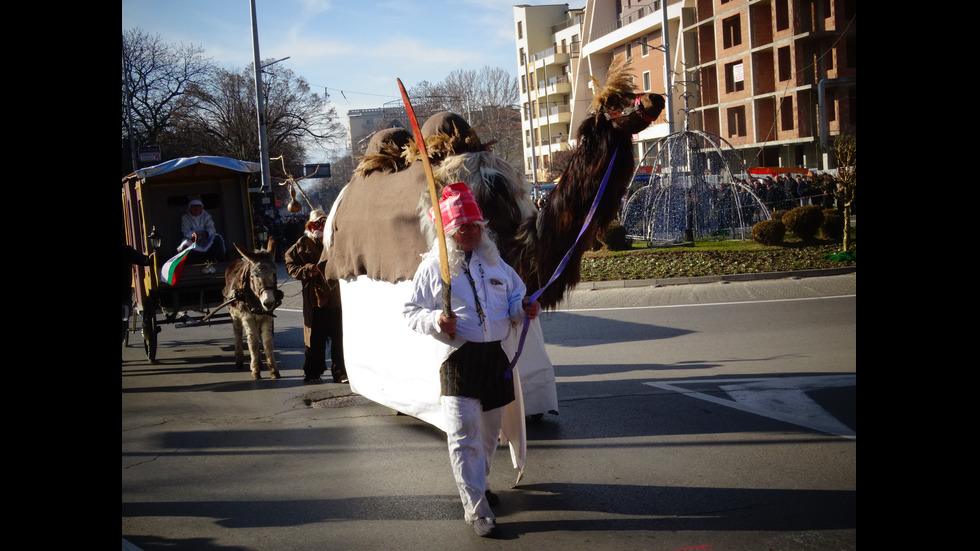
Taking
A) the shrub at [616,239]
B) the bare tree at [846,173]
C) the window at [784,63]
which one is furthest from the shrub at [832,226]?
the window at [784,63]

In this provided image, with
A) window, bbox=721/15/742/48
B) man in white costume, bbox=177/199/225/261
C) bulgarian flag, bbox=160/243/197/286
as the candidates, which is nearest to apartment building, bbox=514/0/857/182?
window, bbox=721/15/742/48

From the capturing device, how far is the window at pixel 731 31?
31.5 meters

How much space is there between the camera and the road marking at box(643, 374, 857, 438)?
6801mm

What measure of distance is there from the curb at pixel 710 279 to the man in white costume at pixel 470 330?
1202 centimetres

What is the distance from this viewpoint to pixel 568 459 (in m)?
6.21

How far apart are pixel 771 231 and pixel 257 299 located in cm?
1407

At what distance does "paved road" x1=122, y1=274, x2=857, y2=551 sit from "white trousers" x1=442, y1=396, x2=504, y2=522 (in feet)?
0.68

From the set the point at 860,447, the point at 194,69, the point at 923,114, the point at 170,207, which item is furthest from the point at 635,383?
the point at 194,69

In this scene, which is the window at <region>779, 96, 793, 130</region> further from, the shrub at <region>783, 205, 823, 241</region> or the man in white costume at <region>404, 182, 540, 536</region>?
the man in white costume at <region>404, 182, 540, 536</region>

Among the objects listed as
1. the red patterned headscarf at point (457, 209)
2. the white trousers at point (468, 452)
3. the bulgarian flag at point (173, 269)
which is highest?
the red patterned headscarf at point (457, 209)

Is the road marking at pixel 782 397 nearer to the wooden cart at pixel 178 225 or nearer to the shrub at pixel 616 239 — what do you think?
the wooden cart at pixel 178 225

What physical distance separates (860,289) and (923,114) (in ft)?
2.71

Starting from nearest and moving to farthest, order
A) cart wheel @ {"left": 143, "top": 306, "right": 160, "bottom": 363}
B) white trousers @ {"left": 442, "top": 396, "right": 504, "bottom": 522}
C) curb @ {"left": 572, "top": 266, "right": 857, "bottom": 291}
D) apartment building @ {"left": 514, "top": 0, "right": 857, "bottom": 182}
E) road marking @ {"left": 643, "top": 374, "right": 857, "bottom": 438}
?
white trousers @ {"left": 442, "top": 396, "right": 504, "bottom": 522} < road marking @ {"left": 643, "top": 374, "right": 857, "bottom": 438} < cart wheel @ {"left": 143, "top": 306, "right": 160, "bottom": 363} < curb @ {"left": 572, "top": 266, "right": 857, "bottom": 291} < apartment building @ {"left": 514, "top": 0, "right": 857, "bottom": 182}

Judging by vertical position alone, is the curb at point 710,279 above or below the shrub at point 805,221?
below
